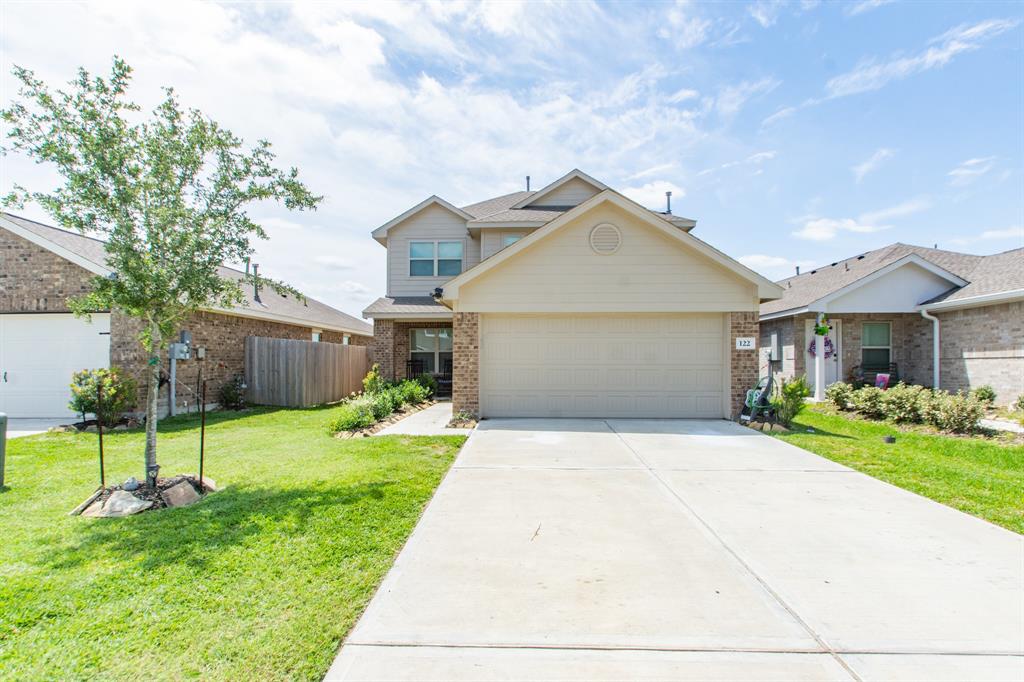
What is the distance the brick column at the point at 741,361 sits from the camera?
10.5m

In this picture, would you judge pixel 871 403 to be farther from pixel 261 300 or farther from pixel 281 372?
pixel 261 300

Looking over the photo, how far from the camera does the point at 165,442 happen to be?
8.47 meters

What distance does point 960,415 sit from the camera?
9.62 meters

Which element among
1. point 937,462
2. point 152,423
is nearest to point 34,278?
point 152,423

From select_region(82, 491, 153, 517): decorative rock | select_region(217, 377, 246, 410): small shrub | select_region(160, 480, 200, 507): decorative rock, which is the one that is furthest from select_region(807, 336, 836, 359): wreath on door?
select_region(217, 377, 246, 410): small shrub

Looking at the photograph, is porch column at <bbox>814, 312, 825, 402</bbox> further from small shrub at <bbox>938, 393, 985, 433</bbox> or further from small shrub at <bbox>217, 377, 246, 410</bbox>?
small shrub at <bbox>217, 377, 246, 410</bbox>

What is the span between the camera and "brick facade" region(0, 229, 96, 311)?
11.3 meters

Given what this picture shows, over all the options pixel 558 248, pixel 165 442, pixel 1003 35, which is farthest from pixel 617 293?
pixel 165 442

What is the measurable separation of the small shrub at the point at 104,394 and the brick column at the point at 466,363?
700 centimetres

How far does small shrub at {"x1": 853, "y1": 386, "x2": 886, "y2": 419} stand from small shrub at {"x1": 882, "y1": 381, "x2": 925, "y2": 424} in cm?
17

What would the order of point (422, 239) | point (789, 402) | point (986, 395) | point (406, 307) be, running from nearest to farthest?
point (789, 402) < point (986, 395) < point (406, 307) < point (422, 239)

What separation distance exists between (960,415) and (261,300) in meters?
19.3

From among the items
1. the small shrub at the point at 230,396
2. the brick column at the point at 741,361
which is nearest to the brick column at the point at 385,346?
the small shrub at the point at 230,396

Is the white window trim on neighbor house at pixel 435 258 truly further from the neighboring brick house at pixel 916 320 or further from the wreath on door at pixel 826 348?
the wreath on door at pixel 826 348
